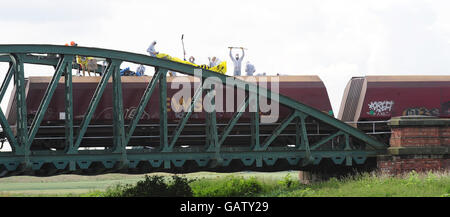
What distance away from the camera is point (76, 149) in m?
26.1

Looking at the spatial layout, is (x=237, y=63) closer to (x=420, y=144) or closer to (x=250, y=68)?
(x=250, y=68)

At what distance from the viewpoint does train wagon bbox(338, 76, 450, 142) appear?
30.7m

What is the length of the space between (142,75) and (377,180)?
466 inches

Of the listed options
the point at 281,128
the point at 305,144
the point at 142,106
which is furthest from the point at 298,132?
the point at 142,106

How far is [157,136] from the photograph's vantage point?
28.2m

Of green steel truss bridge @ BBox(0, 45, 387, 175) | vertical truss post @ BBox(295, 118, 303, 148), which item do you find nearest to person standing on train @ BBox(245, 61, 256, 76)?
green steel truss bridge @ BBox(0, 45, 387, 175)

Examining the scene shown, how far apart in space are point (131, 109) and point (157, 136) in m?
2.34

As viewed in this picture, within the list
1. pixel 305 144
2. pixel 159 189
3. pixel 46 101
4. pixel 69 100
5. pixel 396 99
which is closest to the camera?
pixel 46 101

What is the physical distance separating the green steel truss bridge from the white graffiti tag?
150cm

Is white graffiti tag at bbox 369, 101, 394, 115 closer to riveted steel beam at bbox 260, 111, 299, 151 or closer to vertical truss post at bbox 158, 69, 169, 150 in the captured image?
riveted steel beam at bbox 260, 111, 299, 151

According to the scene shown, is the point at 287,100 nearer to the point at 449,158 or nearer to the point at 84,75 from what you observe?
the point at 449,158

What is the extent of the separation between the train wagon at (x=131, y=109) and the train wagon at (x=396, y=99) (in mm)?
1653

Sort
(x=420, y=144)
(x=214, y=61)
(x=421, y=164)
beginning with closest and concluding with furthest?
1. (x=421, y=164)
2. (x=420, y=144)
3. (x=214, y=61)

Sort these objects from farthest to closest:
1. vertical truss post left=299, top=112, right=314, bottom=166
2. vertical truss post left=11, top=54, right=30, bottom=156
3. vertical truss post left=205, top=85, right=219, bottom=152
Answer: vertical truss post left=299, top=112, right=314, bottom=166
vertical truss post left=205, top=85, right=219, bottom=152
vertical truss post left=11, top=54, right=30, bottom=156
